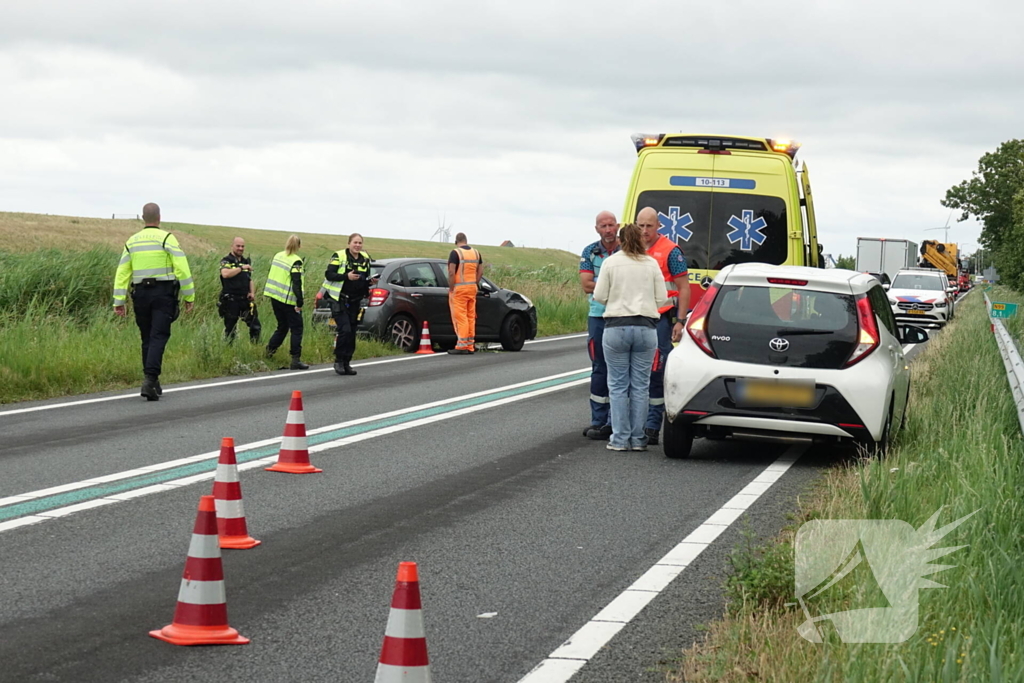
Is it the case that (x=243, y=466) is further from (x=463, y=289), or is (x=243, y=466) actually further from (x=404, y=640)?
(x=463, y=289)

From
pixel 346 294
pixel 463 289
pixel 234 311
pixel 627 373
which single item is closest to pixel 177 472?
pixel 627 373

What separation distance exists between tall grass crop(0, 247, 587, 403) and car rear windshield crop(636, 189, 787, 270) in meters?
6.31

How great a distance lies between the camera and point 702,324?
10.2 metres

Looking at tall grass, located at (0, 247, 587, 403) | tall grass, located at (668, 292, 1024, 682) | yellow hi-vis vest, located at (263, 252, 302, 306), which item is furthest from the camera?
yellow hi-vis vest, located at (263, 252, 302, 306)

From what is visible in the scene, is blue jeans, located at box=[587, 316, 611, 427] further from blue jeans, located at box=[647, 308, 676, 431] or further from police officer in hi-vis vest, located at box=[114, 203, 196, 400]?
police officer in hi-vis vest, located at box=[114, 203, 196, 400]

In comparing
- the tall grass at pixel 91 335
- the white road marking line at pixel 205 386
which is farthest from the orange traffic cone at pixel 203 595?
the tall grass at pixel 91 335

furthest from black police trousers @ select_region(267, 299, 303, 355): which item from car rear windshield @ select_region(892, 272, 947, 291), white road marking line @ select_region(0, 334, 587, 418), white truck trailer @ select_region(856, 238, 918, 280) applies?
white truck trailer @ select_region(856, 238, 918, 280)

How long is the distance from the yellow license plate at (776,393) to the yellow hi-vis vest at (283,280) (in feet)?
31.2

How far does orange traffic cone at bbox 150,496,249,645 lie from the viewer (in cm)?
514

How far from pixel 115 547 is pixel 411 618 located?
3387 millimetres

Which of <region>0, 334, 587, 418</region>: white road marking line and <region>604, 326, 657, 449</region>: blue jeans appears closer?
<region>604, 326, 657, 449</region>: blue jeans

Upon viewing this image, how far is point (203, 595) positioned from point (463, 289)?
16187 mm

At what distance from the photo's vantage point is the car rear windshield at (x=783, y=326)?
9.91 meters

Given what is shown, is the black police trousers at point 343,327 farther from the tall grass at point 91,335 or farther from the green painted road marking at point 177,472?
the green painted road marking at point 177,472
